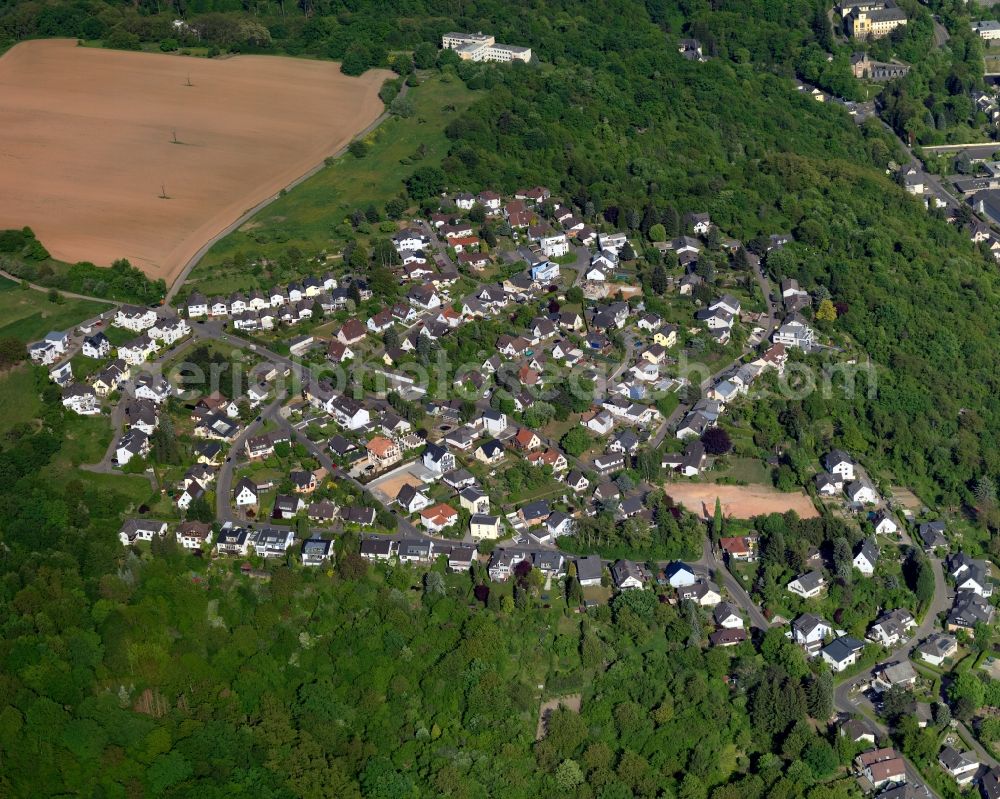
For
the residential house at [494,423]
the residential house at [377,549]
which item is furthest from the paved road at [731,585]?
the residential house at [377,549]

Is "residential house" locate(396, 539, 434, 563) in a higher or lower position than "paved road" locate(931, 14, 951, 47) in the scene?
lower

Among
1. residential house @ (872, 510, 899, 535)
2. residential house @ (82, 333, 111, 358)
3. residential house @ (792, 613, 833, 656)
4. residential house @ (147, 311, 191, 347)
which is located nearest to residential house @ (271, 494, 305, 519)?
residential house @ (147, 311, 191, 347)

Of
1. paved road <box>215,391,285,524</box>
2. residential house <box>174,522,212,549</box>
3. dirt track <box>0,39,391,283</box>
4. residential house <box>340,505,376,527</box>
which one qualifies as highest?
residential house <box>340,505,376,527</box>

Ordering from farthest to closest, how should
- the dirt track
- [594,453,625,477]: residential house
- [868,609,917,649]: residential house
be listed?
the dirt track, [594,453,625,477]: residential house, [868,609,917,649]: residential house

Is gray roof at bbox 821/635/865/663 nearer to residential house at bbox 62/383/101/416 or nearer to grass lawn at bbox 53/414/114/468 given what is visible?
grass lawn at bbox 53/414/114/468

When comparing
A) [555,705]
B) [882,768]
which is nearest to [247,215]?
[555,705]

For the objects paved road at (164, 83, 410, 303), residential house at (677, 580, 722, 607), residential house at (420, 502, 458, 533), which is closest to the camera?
residential house at (677, 580, 722, 607)

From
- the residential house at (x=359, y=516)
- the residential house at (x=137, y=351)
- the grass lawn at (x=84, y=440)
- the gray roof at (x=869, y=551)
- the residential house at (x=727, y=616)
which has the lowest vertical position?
the grass lawn at (x=84, y=440)

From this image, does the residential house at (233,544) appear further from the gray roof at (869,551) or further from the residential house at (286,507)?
the gray roof at (869,551)
